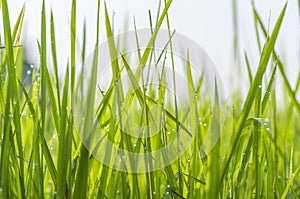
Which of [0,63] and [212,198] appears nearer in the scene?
[212,198]

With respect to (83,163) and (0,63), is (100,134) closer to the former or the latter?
(83,163)

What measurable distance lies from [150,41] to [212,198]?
0.22 meters

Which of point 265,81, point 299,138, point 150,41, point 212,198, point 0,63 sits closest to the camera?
point 212,198

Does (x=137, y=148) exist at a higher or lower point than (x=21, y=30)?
lower

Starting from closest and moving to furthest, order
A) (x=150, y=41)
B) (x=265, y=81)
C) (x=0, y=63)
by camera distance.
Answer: (x=150, y=41), (x=0, y=63), (x=265, y=81)

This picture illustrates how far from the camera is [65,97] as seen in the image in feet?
1.88

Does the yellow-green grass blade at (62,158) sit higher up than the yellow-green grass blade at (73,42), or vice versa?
the yellow-green grass blade at (73,42)

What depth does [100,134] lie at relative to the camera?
64cm

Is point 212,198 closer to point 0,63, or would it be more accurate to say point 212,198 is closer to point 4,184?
point 4,184

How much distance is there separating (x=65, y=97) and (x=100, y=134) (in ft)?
0.28

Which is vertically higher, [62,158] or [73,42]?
[73,42]

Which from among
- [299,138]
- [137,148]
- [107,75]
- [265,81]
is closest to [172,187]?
[137,148]

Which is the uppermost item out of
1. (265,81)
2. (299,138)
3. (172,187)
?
(265,81)

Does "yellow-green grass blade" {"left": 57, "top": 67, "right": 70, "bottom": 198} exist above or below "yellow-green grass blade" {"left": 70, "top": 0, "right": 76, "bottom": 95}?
below
